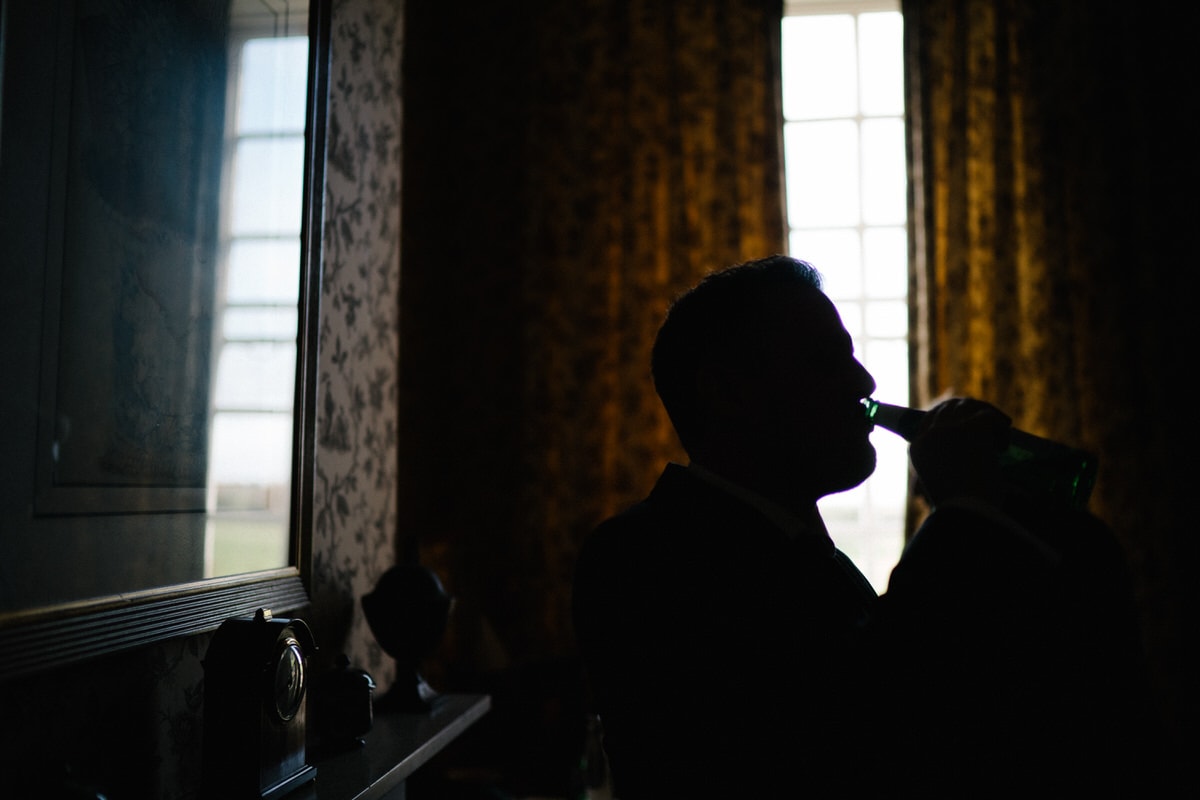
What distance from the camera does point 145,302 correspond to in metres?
1.06

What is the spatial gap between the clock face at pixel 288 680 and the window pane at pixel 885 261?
2.38m

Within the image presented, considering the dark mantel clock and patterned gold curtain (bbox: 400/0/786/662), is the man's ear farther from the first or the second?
patterned gold curtain (bbox: 400/0/786/662)

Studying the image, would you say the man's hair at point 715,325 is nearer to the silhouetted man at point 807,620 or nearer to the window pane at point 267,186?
the silhouetted man at point 807,620

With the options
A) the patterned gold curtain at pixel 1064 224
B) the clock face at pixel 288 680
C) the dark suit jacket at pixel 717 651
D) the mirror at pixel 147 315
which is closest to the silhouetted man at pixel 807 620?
the dark suit jacket at pixel 717 651

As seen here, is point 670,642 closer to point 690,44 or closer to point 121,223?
point 121,223

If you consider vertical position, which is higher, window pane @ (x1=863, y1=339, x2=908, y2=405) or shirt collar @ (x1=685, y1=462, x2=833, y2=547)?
window pane @ (x1=863, y1=339, x2=908, y2=405)

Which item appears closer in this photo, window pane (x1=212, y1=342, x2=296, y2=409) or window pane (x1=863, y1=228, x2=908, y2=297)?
window pane (x1=212, y1=342, x2=296, y2=409)

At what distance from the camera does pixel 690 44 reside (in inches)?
117

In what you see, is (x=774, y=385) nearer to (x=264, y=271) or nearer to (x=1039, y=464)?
(x=1039, y=464)

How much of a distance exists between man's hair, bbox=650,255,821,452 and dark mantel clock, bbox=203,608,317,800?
2.01ft

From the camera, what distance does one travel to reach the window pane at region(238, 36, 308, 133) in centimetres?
135

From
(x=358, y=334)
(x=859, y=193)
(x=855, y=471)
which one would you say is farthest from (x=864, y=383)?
(x=859, y=193)

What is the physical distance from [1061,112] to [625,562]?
270cm

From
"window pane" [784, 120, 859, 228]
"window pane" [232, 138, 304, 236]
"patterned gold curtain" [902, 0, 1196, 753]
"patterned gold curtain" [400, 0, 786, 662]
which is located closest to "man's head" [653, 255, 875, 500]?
"window pane" [232, 138, 304, 236]
